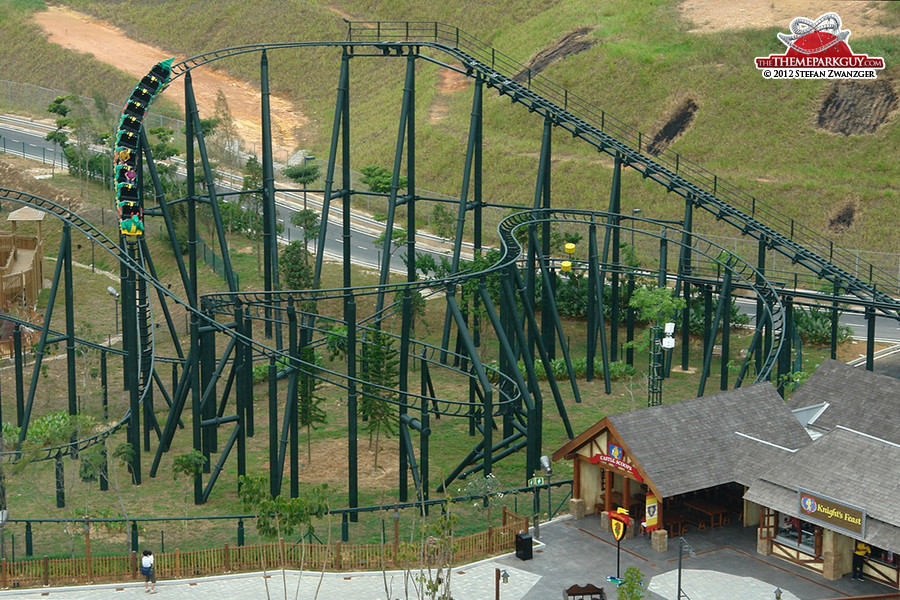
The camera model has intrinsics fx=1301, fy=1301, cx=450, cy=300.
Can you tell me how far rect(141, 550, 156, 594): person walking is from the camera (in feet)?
92.5

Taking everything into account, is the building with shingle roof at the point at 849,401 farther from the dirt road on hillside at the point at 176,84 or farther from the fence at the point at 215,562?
the dirt road on hillside at the point at 176,84

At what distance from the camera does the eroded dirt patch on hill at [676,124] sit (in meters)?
70.5

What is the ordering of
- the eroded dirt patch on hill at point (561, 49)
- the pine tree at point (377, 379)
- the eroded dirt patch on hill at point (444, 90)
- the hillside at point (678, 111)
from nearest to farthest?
the pine tree at point (377, 379), the hillside at point (678, 111), the eroded dirt patch on hill at point (561, 49), the eroded dirt patch on hill at point (444, 90)

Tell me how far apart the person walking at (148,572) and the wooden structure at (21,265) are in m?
26.6

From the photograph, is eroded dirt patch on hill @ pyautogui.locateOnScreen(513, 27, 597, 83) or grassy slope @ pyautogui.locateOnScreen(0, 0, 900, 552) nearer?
grassy slope @ pyautogui.locateOnScreen(0, 0, 900, 552)

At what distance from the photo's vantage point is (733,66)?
237ft

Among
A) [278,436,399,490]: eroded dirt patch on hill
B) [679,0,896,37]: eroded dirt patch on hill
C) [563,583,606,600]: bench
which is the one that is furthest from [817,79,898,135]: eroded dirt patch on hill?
[563,583,606,600]: bench

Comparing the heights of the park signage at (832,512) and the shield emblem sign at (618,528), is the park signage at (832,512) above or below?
above

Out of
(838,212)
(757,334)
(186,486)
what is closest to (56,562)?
(186,486)

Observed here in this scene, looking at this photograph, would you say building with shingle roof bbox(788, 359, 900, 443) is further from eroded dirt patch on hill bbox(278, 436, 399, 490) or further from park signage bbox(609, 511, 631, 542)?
eroded dirt patch on hill bbox(278, 436, 399, 490)

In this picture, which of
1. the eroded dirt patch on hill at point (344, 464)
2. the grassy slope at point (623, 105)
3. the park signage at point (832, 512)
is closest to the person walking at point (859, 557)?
the park signage at point (832, 512)

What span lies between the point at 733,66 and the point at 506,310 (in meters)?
38.0

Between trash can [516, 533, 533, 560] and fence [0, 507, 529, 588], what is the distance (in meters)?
0.98

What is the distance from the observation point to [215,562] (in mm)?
29266
